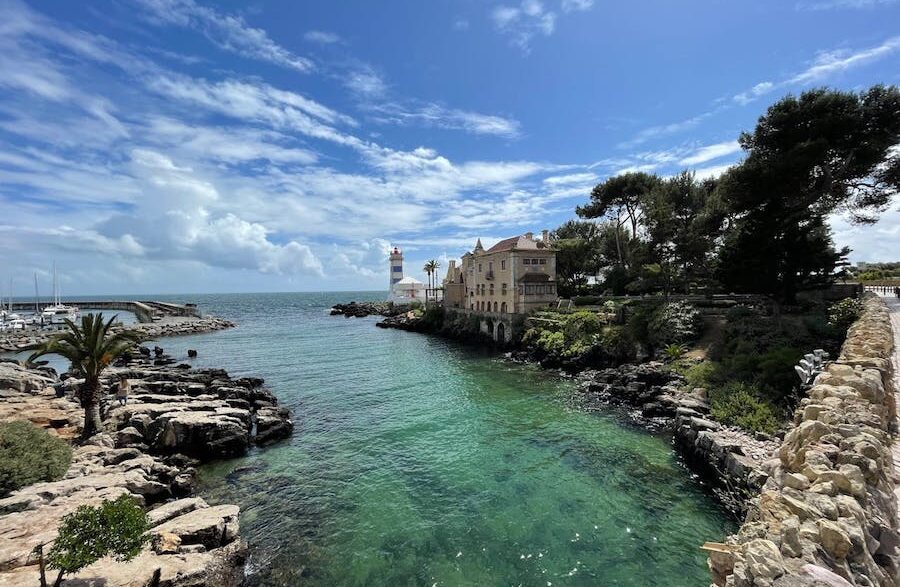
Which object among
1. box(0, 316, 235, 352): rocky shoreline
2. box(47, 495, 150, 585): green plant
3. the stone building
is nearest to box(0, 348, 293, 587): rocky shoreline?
box(47, 495, 150, 585): green plant

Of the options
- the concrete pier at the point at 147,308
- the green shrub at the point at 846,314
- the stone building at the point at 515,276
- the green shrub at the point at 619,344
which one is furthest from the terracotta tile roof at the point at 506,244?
the concrete pier at the point at 147,308

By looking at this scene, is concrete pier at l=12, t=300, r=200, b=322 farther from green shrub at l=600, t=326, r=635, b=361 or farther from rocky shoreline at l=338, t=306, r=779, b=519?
rocky shoreline at l=338, t=306, r=779, b=519

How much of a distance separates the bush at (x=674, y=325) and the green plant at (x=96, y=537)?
33045mm

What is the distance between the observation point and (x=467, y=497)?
47.2 feet

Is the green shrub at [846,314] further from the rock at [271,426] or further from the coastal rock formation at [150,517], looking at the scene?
the rock at [271,426]

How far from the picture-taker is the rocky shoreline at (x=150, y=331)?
53125mm

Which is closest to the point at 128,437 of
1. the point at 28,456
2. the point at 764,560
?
the point at 28,456

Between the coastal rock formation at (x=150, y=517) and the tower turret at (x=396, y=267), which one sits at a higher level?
the tower turret at (x=396, y=267)

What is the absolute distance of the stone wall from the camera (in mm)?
Result: 3965

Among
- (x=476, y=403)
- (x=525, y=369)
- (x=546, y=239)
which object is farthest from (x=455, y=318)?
(x=476, y=403)

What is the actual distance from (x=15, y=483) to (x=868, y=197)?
4950 centimetres

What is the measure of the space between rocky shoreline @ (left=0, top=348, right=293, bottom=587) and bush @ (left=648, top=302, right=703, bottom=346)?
27976 mm

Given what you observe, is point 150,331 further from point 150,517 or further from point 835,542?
point 835,542

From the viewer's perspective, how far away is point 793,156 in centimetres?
2669
